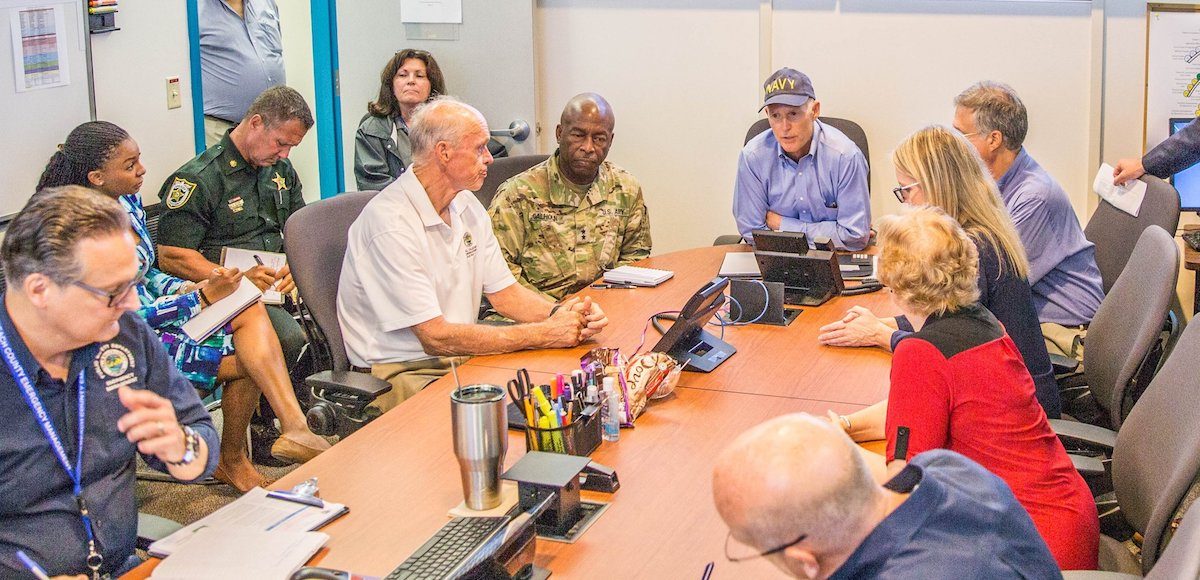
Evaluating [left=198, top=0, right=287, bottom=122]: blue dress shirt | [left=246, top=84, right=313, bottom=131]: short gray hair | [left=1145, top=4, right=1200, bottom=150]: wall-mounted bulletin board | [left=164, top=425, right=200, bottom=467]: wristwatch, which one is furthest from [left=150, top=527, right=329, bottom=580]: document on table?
[left=1145, top=4, right=1200, bottom=150]: wall-mounted bulletin board

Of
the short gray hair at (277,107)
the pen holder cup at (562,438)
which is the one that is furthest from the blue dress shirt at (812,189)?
the pen holder cup at (562,438)

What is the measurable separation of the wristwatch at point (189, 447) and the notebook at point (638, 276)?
178 cm

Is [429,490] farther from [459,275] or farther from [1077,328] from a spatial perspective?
[1077,328]

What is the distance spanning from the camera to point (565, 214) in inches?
162

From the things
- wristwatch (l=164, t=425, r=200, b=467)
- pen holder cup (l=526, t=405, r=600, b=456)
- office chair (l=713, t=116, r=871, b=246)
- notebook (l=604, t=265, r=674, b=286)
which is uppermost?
office chair (l=713, t=116, r=871, b=246)

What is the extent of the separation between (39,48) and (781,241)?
2559 millimetres

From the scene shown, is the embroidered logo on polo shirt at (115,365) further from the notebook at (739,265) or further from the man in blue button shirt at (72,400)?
the notebook at (739,265)

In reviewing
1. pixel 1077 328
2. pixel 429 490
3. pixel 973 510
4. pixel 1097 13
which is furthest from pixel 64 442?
pixel 1097 13

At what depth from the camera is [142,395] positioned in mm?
2016

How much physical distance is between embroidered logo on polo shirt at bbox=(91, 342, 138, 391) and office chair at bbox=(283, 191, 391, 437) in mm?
716

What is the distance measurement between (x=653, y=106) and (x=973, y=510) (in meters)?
4.19

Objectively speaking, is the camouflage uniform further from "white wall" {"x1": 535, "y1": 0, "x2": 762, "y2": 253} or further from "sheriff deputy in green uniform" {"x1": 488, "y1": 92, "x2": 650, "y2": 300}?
"white wall" {"x1": 535, "y1": 0, "x2": 762, "y2": 253}

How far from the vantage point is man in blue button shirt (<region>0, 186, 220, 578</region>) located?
78.0 inches

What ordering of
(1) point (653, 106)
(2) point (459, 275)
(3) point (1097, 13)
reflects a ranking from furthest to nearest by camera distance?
(1) point (653, 106) → (3) point (1097, 13) → (2) point (459, 275)
